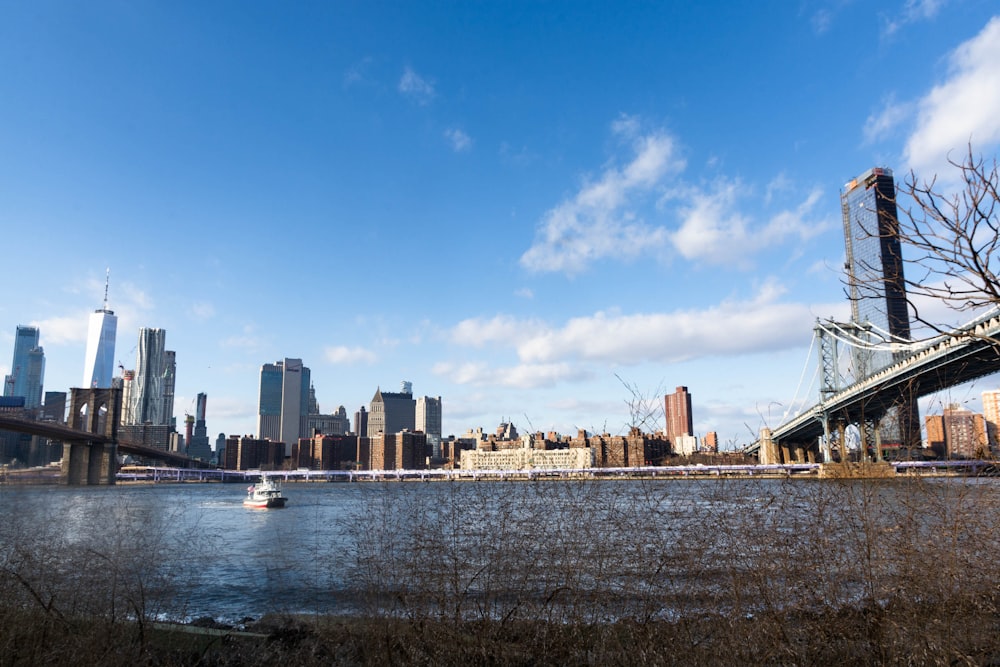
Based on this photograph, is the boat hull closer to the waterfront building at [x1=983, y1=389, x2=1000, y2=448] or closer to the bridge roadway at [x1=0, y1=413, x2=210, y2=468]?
the bridge roadway at [x1=0, y1=413, x2=210, y2=468]

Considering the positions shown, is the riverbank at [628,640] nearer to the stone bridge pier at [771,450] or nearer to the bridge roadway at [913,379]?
the stone bridge pier at [771,450]

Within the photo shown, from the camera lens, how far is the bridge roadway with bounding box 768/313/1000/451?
25.1 ft

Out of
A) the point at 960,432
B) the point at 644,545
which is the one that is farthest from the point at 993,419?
the point at 644,545

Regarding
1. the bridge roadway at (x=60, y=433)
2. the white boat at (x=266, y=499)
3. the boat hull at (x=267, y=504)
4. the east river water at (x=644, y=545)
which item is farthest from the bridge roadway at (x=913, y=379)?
the bridge roadway at (x=60, y=433)

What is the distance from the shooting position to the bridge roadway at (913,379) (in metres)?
7.66

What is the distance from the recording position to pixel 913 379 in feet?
18.2

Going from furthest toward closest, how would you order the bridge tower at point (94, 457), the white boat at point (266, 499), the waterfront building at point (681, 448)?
1. the bridge tower at point (94, 457)
2. the white boat at point (266, 499)
3. the waterfront building at point (681, 448)

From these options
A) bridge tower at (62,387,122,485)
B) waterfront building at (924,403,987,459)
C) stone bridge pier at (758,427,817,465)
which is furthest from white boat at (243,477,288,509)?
waterfront building at (924,403,987,459)

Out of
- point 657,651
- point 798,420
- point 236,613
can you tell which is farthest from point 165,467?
point 657,651

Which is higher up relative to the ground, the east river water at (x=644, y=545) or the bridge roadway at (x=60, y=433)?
the bridge roadway at (x=60, y=433)

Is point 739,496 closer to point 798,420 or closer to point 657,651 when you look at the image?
point 657,651

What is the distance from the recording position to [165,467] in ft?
545

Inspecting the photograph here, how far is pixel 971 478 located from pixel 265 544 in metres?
25.8

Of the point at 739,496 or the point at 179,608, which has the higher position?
the point at 739,496
